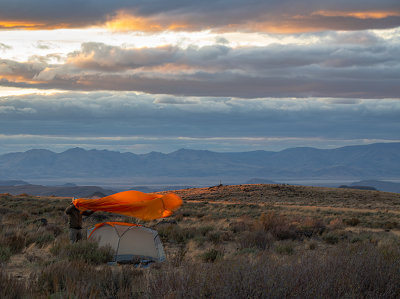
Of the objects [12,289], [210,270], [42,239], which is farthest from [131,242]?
[210,270]

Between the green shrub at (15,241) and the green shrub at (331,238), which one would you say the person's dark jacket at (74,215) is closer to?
the green shrub at (15,241)

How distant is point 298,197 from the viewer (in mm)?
66312

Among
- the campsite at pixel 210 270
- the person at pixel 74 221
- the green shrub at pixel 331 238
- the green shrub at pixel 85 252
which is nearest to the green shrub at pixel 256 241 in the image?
the campsite at pixel 210 270

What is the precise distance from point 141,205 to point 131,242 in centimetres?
251

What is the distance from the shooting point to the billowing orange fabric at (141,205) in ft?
45.2

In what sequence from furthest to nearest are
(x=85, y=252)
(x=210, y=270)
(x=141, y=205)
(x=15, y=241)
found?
(x=15, y=241) < (x=85, y=252) < (x=141, y=205) < (x=210, y=270)

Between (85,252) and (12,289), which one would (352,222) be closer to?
(85,252)

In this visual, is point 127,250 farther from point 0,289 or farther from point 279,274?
point 279,274

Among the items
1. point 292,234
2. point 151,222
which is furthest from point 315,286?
point 151,222

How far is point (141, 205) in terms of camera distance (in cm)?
1373

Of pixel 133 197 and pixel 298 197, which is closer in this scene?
pixel 133 197

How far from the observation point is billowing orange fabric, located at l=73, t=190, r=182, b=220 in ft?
45.2

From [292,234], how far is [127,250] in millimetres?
8624

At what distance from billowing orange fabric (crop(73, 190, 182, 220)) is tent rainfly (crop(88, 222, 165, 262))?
5.84 ft
